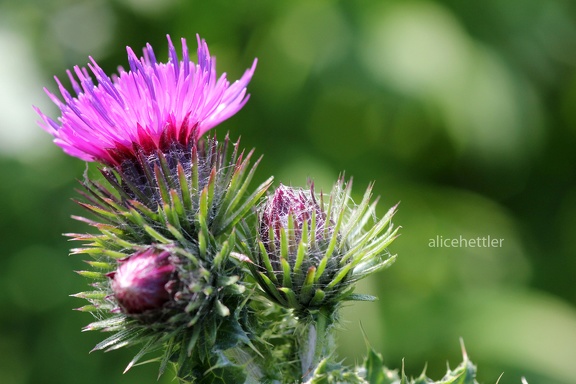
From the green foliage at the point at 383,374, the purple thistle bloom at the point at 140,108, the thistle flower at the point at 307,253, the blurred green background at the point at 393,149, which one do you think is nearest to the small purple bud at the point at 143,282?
the thistle flower at the point at 307,253

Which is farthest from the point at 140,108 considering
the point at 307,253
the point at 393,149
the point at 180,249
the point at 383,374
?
the point at 393,149

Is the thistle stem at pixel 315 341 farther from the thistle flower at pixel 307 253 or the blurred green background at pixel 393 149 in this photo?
the blurred green background at pixel 393 149

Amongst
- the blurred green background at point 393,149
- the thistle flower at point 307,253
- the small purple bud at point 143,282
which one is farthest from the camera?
the blurred green background at point 393,149

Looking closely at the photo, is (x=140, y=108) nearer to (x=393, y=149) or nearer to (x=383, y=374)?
(x=383, y=374)

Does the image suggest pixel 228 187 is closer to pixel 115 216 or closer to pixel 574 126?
pixel 115 216

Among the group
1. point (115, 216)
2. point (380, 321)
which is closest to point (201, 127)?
point (115, 216)

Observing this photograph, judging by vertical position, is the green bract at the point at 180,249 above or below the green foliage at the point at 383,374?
above

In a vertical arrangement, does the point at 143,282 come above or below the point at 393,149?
below
